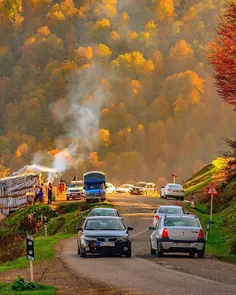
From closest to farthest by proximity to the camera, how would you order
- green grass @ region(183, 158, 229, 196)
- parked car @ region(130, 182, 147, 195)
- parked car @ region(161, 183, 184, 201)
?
parked car @ region(161, 183, 184, 201) < green grass @ region(183, 158, 229, 196) < parked car @ region(130, 182, 147, 195)

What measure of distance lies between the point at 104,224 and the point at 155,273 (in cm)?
815

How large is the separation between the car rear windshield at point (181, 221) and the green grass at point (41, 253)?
4919mm

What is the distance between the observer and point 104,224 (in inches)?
1355

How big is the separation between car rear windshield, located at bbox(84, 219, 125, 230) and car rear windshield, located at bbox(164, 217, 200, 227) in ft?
5.83

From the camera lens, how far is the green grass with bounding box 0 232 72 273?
31.6 metres

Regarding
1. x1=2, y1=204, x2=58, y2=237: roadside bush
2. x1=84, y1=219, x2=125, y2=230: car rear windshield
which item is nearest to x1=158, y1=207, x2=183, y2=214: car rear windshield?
x1=84, y1=219, x2=125, y2=230: car rear windshield

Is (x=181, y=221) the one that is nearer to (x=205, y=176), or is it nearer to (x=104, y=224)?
(x=104, y=224)

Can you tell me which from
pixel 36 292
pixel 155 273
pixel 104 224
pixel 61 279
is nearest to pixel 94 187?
pixel 104 224

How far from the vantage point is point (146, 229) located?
52.2 meters

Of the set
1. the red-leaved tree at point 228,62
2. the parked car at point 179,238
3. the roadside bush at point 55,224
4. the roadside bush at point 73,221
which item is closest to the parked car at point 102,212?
the parked car at point 179,238

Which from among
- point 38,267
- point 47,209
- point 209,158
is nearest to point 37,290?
point 38,267

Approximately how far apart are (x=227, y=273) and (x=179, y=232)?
6.19m

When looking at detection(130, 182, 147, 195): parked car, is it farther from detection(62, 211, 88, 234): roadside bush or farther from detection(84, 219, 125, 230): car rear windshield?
detection(84, 219, 125, 230): car rear windshield

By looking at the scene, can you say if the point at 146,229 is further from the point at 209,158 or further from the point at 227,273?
the point at 209,158
